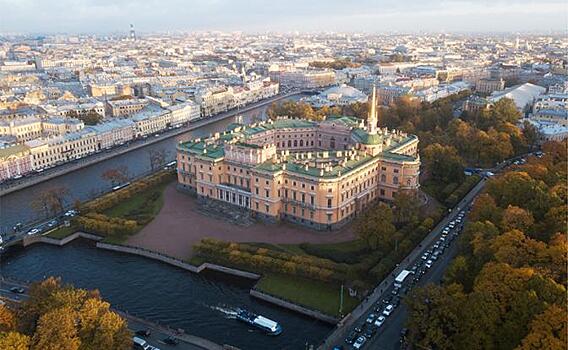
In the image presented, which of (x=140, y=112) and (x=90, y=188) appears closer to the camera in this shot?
(x=90, y=188)

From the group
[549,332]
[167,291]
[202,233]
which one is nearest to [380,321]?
[549,332]

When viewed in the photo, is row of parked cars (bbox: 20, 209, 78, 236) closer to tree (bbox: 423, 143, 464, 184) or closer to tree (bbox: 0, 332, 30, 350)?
tree (bbox: 0, 332, 30, 350)

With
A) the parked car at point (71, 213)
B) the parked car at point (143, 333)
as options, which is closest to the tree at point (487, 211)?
the parked car at point (143, 333)

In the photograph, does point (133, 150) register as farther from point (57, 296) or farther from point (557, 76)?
point (557, 76)

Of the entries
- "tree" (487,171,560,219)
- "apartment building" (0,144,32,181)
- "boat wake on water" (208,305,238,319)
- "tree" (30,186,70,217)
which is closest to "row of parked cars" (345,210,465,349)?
"tree" (487,171,560,219)

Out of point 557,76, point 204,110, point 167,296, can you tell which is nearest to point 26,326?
point 167,296

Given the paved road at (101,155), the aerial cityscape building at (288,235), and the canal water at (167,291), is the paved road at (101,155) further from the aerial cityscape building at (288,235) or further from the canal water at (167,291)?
the canal water at (167,291)
